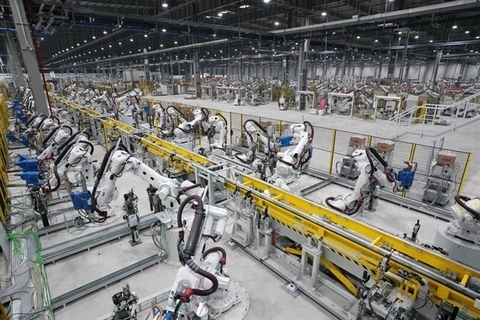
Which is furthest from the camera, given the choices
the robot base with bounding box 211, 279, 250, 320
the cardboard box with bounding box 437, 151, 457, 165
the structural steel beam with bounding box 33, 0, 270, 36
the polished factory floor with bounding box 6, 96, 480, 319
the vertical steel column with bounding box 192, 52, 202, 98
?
the vertical steel column with bounding box 192, 52, 202, 98

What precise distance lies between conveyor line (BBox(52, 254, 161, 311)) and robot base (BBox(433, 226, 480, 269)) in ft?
16.7

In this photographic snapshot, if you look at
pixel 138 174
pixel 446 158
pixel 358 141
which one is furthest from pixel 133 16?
pixel 446 158

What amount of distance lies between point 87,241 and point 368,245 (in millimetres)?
5356

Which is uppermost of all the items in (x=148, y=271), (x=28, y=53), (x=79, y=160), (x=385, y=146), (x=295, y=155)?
(x=28, y=53)

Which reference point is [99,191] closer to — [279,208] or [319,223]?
[279,208]

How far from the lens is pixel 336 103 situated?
874 inches

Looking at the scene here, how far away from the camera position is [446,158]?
6.94 metres

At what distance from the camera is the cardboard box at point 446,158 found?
269 inches

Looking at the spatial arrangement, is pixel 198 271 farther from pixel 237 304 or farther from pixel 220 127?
pixel 220 127

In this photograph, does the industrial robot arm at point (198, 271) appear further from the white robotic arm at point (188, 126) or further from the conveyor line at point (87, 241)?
the white robotic arm at point (188, 126)

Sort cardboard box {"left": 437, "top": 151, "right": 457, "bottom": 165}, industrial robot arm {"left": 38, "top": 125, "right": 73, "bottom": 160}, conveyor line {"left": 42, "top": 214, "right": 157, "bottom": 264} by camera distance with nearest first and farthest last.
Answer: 1. conveyor line {"left": 42, "top": 214, "right": 157, "bottom": 264}
2. cardboard box {"left": 437, "top": 151, "right": 457, "bottom": 165}
3. industrial robot arm {"left": 38, "top": 125, "right": 73, "bottom": 160}

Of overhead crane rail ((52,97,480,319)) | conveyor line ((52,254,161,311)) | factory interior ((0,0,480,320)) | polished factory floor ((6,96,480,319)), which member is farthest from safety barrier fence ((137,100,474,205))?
conveyor line ((52,254,161,311))

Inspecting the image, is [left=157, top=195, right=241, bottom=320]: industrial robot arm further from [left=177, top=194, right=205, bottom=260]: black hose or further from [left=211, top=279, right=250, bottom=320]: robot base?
[left=211, top=279, right=250, bottom=320]: robot base

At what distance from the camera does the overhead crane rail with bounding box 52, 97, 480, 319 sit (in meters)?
2.86
